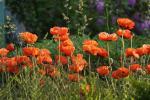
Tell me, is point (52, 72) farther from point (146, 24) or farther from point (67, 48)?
point (146, 24)

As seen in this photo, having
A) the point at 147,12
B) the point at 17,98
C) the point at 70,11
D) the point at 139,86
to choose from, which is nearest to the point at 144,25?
the point at 147,12

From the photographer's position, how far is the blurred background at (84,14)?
11234 millimetres

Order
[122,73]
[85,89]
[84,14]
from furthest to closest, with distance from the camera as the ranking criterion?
[84,14]
[122,73]
[85,89]

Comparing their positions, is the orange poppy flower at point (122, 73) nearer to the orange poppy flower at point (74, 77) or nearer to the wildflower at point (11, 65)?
the orange poppy flower at point (74, 77)

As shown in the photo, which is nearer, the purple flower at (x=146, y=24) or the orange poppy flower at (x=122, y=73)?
the orange poppy flower at (x=122, y=73)

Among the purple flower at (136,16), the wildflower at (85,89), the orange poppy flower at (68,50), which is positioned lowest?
the purple flower at (136,16)

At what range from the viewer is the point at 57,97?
581 cm

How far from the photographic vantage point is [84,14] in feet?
37.3

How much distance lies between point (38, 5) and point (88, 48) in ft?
20.4

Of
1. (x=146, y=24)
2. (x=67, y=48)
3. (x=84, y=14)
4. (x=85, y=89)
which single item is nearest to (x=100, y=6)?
(x=84, y=14)

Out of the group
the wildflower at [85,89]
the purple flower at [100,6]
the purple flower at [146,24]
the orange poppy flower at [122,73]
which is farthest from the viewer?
the purple flower at [100,6]

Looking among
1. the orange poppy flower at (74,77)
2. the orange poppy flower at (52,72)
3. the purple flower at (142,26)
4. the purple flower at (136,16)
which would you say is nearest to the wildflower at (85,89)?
the orange poppy flower at (74,77)

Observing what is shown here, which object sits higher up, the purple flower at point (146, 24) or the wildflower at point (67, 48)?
the wildflower at point (67, 48)

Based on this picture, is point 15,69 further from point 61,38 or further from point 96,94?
point 96,94
